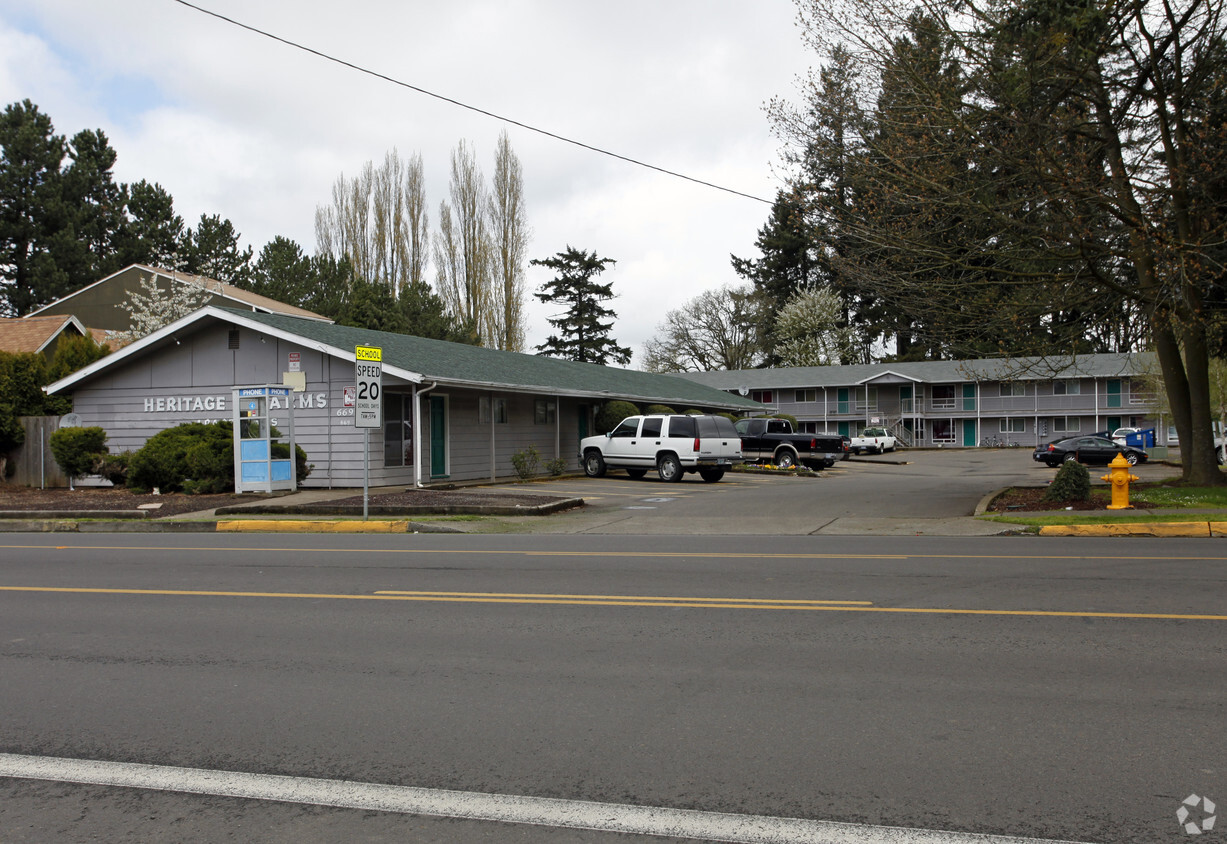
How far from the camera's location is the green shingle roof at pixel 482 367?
23484 millimetres

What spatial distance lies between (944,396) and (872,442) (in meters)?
12.7

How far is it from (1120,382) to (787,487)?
4618 cm

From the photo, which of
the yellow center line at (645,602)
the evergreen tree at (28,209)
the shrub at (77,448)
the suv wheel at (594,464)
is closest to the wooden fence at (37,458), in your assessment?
the shrub at (77,448)

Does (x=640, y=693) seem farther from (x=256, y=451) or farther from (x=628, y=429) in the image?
(x=628, y=429)

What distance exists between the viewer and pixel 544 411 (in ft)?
101

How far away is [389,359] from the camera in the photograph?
2298 centimetres

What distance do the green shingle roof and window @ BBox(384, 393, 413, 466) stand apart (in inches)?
42.8

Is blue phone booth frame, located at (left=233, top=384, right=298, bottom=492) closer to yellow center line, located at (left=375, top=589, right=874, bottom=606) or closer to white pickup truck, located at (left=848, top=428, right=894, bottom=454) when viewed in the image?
yellow center line, located at (left=375, top=589, right=874, bottom=606)

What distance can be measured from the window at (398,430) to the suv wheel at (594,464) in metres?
6.56

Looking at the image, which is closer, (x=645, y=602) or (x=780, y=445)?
(x=645, y=602)

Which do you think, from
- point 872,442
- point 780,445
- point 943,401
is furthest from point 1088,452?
point 943,401

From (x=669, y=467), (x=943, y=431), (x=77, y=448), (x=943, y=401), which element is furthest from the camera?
(x=943, y=431)

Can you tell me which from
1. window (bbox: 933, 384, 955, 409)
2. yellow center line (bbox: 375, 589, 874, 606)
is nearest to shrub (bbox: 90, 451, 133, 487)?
yellow center line (bbox: 375, 589, 874, 606)

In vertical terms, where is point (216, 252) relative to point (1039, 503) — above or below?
above
